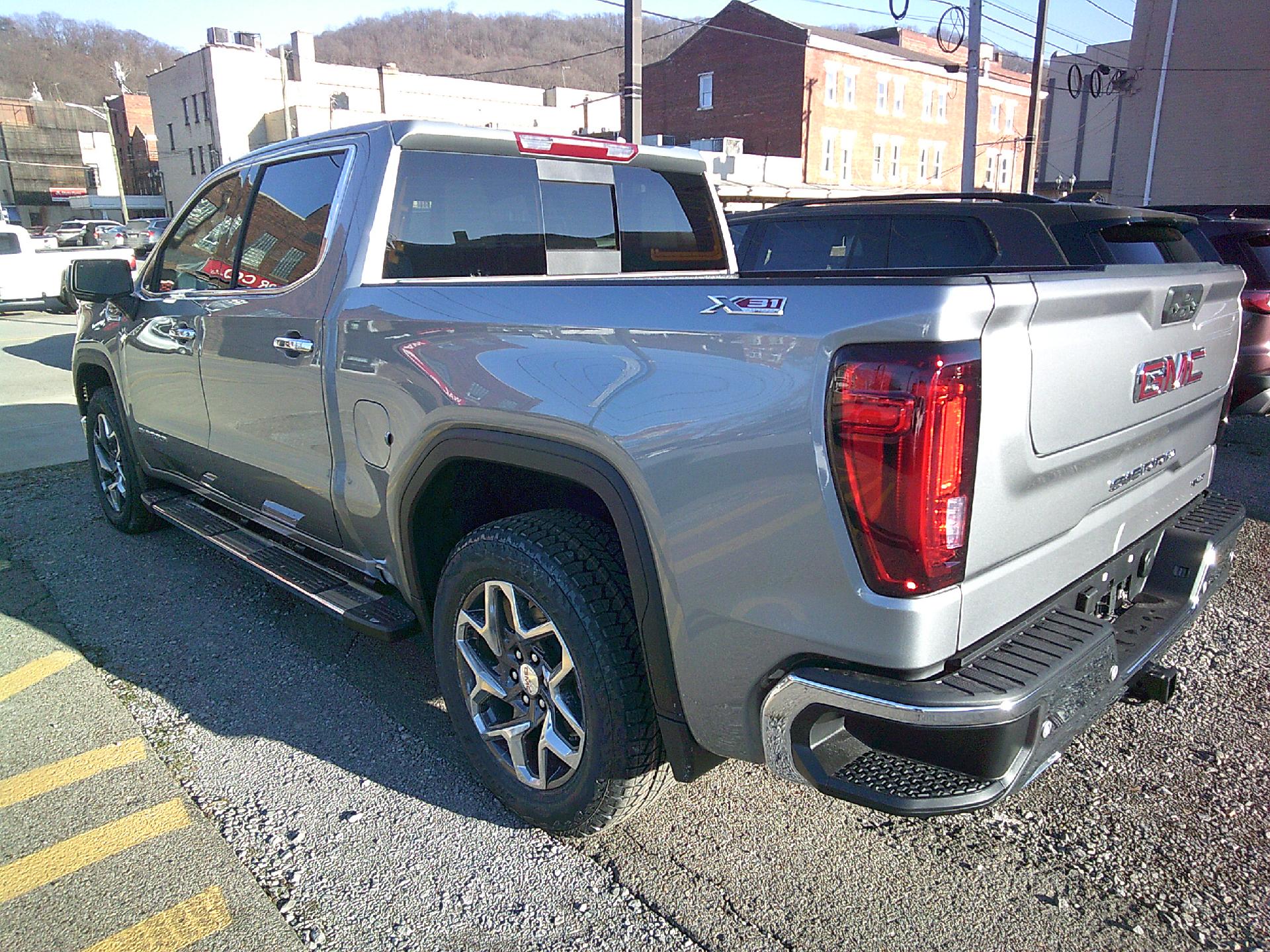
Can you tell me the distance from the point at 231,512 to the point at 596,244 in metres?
2.20

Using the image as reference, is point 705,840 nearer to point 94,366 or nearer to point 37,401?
point 94,366

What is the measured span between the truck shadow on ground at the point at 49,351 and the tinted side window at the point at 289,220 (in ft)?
31.7

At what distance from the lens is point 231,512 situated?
14.4ft

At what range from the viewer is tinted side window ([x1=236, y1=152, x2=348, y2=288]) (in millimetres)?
3293

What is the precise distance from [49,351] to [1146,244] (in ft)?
45.7

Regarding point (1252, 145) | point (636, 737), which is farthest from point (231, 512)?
point (1252, 145)

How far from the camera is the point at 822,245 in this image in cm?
641

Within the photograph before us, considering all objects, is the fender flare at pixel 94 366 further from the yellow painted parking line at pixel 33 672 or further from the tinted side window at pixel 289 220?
the tinted side window at pixel 289 220

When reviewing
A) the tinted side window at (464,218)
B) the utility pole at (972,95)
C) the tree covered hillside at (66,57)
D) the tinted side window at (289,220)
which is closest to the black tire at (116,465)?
the tinted side window at (289,220)

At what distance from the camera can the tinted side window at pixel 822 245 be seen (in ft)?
20.1

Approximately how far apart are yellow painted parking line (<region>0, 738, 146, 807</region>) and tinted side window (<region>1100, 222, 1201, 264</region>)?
539 cm

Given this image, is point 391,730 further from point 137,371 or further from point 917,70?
point 917,70

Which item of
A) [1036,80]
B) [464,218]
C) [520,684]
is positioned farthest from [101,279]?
A: [1036,80]

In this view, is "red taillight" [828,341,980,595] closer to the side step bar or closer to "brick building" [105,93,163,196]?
the side step bar
